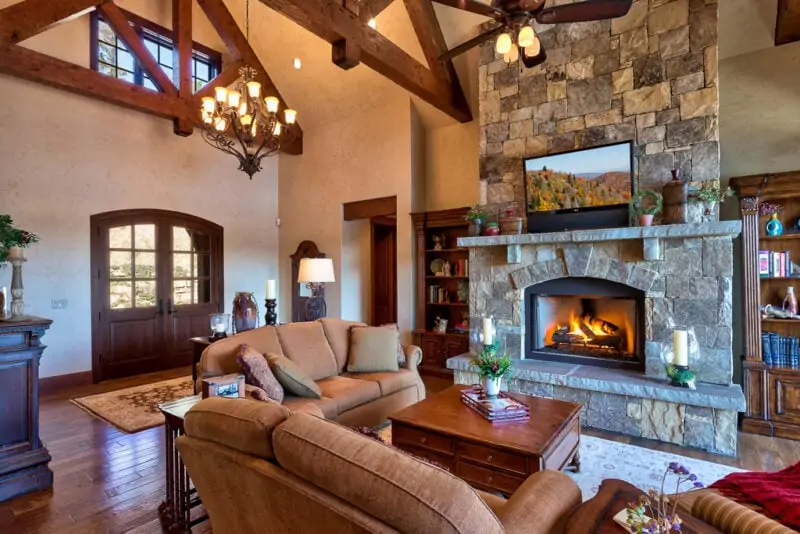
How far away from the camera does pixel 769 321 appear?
3.75 m

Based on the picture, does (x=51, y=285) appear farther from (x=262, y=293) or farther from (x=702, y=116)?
(x=702, y=116)

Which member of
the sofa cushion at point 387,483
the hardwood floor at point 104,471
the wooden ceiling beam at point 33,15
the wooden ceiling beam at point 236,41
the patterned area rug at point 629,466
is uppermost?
the wooden ceiling beam at point 236,41

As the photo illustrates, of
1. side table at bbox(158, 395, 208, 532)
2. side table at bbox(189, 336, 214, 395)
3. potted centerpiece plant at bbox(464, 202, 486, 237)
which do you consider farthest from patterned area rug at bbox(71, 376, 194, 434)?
potted centerpiece plant at bbox(464, 202, 486, 237)

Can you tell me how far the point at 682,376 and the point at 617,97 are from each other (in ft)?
8.56

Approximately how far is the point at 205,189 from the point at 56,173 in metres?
1.91

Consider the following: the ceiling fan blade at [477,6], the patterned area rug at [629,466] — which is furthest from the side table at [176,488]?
the ceiling fan blade at [477,6]

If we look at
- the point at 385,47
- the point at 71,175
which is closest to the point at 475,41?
the point at 385,47

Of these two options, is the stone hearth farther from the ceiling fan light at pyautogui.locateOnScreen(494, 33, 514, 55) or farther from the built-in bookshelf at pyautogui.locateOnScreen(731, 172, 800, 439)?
the ceiling fan light at pyautogui.locateOnScreen(494, 33, 514, 55)

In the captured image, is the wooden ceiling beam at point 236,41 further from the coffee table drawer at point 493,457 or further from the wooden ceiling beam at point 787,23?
the wooden ceiling beam at point 787,23

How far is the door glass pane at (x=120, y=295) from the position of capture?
5.77 metres

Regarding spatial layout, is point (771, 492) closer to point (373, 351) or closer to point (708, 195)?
point (708, 195)

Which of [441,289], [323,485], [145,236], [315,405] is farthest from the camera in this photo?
[145,236]

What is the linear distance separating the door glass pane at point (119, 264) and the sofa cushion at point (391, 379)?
4015mm

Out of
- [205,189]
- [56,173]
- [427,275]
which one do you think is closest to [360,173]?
[427,275]
